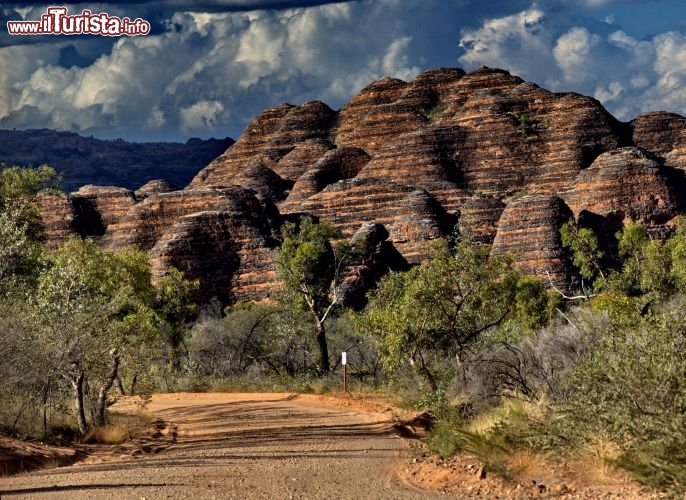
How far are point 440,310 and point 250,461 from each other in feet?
23.1

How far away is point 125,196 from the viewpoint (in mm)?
65375

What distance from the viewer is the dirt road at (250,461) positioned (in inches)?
451

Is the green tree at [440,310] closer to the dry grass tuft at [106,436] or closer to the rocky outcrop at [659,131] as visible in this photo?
the dry grass tuft at [106,436]

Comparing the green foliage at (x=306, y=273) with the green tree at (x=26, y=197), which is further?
the green foliage at (x=306, y=273)

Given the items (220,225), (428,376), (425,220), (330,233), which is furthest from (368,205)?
(428,376)

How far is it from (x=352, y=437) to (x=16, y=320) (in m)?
6.08

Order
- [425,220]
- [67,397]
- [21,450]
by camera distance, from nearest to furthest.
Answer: [21,450]
[67,397]
[425,220]

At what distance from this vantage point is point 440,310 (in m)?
19.8

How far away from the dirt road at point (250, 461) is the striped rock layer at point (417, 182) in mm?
29189

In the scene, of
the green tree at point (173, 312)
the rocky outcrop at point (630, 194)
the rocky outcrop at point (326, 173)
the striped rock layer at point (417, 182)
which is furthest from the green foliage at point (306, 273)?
the rocky outcrop at point (326, 173)

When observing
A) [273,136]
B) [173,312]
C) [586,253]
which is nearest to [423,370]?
[173,312]

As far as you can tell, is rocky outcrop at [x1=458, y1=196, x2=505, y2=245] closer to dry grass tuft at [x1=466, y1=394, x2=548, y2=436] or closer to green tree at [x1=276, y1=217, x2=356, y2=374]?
green tree at [x1=276, y1=217, x2=356, y2=374]

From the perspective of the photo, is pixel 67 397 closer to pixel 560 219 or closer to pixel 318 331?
pixel 318 331

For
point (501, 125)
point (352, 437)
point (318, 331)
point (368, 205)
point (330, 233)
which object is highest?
point (501, 125)
